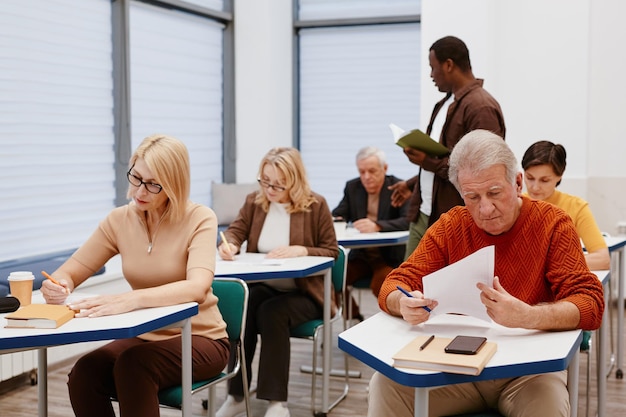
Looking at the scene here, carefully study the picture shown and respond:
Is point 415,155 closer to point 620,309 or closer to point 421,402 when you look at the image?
point 620,309

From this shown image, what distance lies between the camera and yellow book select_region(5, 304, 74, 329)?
229 cm

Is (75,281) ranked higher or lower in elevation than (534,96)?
lower

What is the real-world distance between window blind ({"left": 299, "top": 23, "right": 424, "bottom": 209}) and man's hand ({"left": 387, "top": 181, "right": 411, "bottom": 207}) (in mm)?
2411

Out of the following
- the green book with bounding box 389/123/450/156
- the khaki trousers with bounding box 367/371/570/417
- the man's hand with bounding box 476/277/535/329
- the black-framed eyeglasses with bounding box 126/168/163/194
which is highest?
the green book with bounding box 389/123/450/156

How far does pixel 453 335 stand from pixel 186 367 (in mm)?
923

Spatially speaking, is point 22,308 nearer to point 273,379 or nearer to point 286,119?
point 273,379

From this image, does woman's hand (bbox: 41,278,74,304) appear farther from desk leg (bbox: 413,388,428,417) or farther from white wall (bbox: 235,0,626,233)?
white wall (bbox: 235,0,626,233)

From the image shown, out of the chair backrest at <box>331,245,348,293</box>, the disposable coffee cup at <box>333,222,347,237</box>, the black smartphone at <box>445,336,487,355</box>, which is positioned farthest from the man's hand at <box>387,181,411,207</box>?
the black smartphone at <box>445,336,487,355</box>

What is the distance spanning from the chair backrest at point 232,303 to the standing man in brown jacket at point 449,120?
1.12 metres

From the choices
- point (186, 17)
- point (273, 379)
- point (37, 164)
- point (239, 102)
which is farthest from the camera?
point (239, 102)

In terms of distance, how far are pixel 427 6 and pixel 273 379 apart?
12.5 feet

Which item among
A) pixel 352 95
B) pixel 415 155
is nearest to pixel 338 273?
pixel 415 155

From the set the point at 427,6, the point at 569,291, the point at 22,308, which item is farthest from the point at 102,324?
the point at 427,6

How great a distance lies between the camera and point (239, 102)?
7.39m
